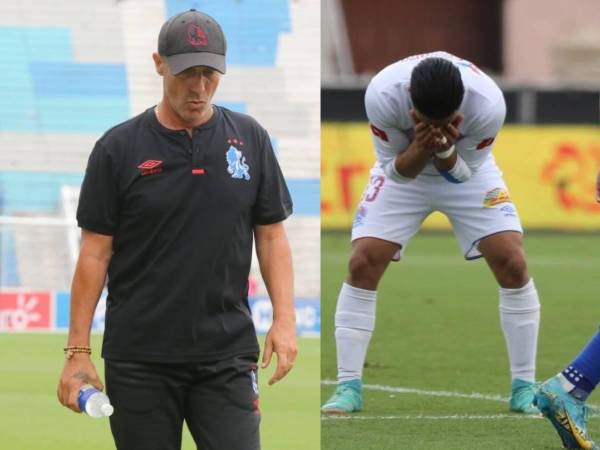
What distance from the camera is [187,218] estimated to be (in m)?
4.38

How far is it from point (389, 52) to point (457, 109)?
29.9 m

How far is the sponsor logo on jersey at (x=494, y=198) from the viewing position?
7.39 metres

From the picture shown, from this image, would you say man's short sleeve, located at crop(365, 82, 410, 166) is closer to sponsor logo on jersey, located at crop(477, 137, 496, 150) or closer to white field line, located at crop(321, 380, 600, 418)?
sponsor logo on jersey, located at crop(477, 137, 496, 150)

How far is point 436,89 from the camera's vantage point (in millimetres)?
6508

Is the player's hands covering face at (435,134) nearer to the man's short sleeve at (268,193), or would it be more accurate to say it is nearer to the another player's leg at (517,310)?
the another player's leg at (517,310)

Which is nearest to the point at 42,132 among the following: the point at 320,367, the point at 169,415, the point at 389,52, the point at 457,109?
the point at 320,367

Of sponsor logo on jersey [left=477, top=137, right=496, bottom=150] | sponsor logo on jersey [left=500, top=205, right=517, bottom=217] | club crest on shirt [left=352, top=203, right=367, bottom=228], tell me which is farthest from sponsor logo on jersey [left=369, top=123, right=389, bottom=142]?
sponsor logo on jersey [left=500, top=205, right=517, bottom=217]

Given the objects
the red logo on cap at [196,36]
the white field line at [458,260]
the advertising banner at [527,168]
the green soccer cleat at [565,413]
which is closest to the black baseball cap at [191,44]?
the red logo on cap at [196,36]

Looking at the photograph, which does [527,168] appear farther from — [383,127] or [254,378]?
[254,378]

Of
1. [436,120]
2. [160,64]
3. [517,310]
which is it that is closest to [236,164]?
[160,64]

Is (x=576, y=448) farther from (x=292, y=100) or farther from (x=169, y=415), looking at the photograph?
(x=292, y=100)

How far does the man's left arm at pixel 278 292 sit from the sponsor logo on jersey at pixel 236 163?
0.70 ft

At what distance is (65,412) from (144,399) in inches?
144

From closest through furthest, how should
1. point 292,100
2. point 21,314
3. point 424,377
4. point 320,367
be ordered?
1. point 424,377
2. point 320,367
3. point 21,314
4. point 292,100
